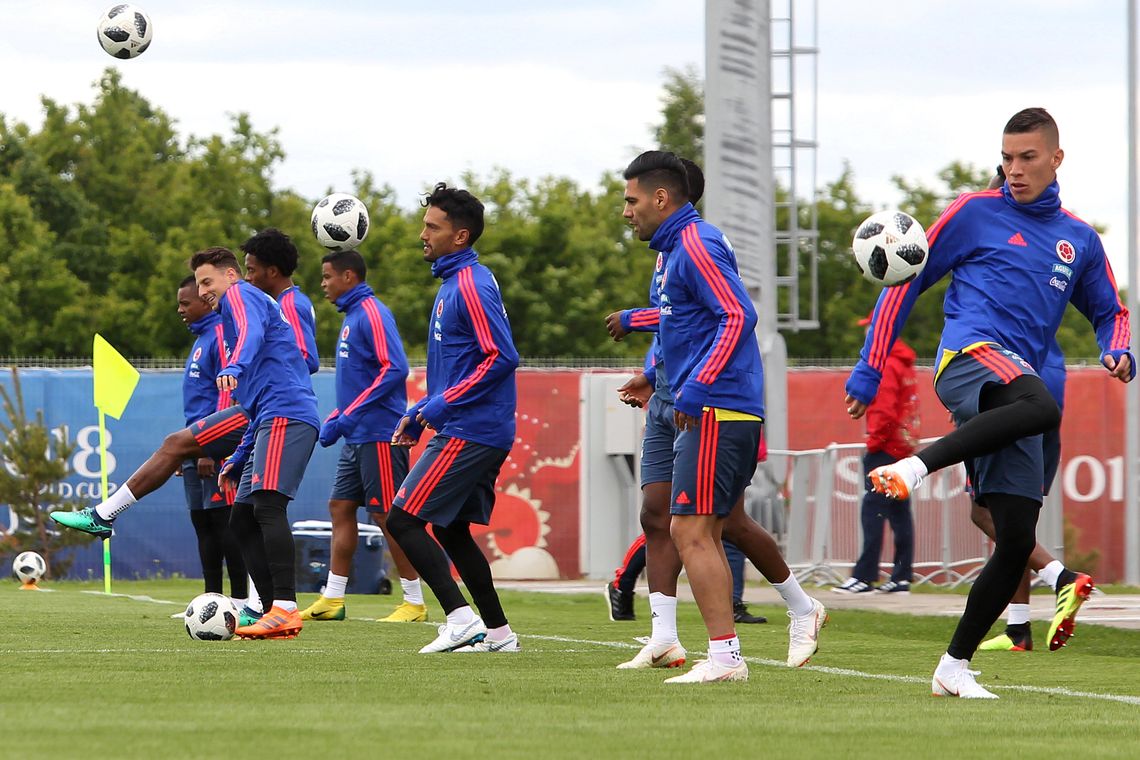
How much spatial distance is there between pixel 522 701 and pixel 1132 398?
1329 centimetres

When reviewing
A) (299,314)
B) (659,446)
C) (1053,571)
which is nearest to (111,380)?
(299,314)

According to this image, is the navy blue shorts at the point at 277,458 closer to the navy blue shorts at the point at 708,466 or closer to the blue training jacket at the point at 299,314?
the blue training jacket at the point at 299,314

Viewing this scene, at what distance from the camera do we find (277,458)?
394 inches

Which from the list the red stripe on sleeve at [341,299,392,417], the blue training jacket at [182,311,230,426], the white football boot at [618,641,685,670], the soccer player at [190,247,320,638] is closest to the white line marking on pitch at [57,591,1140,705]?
the white football boot at [618,641,685,670]

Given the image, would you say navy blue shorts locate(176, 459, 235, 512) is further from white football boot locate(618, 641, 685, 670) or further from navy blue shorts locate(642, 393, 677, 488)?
white football boot locate(618, 641, 685, 670)

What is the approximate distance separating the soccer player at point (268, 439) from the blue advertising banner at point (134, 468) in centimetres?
916

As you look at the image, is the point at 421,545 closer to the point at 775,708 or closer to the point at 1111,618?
the point at 775,708

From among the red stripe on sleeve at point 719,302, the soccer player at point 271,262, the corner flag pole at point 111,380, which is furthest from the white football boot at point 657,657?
the corner flag pole at point 111,380

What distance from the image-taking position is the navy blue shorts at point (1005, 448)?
22.0 ft

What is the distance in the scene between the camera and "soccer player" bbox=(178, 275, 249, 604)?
37.3 ft

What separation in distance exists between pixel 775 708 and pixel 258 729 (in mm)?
1861

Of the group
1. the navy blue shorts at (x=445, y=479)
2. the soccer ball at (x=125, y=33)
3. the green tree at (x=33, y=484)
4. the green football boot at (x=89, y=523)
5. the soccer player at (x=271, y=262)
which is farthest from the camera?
the green tree at (x=33, y=484)

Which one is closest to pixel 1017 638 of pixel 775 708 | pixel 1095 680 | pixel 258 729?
pixel 1095 680

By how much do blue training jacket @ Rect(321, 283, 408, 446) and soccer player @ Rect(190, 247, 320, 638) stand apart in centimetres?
115
